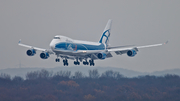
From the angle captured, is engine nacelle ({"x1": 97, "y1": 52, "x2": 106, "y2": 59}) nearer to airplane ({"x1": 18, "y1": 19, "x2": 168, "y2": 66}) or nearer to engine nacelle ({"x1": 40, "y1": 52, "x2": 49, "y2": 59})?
airplane ({"x1": 18, "y1": 19, "x2": 168, "y2": 66})

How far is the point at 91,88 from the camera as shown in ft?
366

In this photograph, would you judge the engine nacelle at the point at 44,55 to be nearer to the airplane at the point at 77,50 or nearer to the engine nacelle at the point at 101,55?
the airplane at the point at 77,50

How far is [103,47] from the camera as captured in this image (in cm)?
9600

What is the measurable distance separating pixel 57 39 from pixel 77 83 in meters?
35.4

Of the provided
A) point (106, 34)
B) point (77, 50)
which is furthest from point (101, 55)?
point (106, 34)

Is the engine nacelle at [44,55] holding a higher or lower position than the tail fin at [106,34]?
lower

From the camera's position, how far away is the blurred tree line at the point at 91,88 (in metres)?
103

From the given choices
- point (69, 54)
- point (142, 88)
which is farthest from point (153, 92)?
point (69, 54)

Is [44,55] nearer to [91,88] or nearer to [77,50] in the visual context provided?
[77,50]

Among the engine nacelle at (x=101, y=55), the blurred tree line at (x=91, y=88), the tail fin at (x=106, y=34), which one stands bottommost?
the blurred tree line at (x=91, y=88)

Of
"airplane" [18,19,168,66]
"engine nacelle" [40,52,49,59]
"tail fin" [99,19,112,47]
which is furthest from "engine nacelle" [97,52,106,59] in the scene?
"tail fin" [99,19,112,47]

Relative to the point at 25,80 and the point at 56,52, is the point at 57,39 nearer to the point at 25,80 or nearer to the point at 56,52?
the point at 56,52

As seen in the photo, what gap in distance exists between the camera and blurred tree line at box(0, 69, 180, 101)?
103 metres

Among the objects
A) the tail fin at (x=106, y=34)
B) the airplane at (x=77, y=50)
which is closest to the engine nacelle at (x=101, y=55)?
the airplane at (x=77, y=50)
